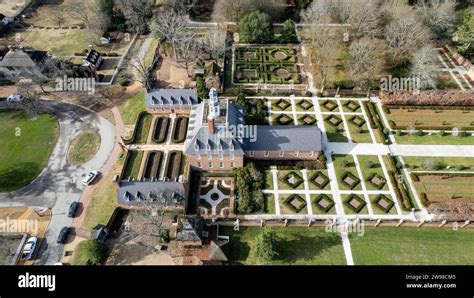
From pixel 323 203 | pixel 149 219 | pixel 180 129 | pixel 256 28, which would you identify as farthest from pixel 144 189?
pixel 256 28

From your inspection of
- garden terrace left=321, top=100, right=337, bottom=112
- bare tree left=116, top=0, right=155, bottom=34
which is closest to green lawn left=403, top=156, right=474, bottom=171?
garden terrace left=321, top=100, right=337, bottom=112

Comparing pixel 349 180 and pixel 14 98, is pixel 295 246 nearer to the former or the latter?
pixel 349 180

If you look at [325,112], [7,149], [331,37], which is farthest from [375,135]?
[7,149]

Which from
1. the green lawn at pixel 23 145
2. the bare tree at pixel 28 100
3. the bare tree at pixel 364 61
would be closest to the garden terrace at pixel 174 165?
the green lawn at pixel 23 145

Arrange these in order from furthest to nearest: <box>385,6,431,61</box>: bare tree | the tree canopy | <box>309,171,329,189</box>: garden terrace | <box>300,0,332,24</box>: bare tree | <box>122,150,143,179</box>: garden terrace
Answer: the tree canopy
<box>300,0,332,24</box>: bare tree
<box>385,6,431,61</box>: bare tree
<box>122,150,143,179</box>: garden terrace
<box>309,171,329,189</box>: garden terrace

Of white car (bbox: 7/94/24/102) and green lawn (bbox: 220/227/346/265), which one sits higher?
white car (bbox: 7/94/24/102)

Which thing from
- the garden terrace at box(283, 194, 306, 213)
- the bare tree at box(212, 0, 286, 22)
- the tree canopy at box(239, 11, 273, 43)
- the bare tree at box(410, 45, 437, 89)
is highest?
the bare tree at box(212, 0, 286, 22)

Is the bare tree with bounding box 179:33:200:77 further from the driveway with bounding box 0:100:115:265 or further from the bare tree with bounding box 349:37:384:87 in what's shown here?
the bare tree with bounding box 349:37:384:87
